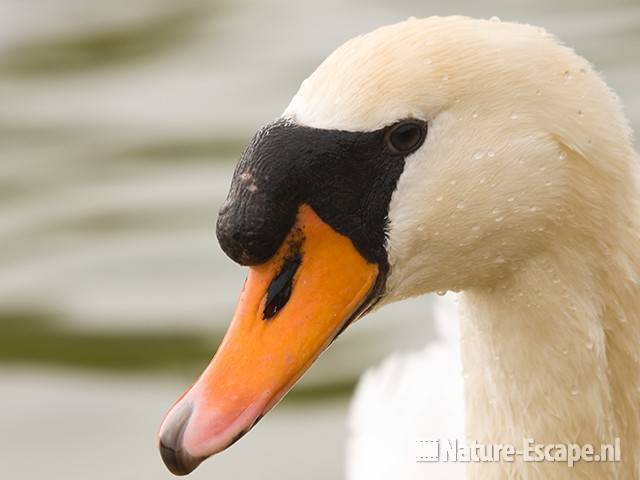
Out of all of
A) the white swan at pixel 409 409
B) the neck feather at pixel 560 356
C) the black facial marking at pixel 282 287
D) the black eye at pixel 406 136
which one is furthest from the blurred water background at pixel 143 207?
the black eye at pixel 406 136

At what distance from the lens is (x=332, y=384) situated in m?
4.48

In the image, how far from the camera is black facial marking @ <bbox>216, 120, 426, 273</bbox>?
8.24ft

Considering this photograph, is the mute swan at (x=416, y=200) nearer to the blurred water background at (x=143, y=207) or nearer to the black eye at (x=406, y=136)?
the black eye at (x=406, y=136)

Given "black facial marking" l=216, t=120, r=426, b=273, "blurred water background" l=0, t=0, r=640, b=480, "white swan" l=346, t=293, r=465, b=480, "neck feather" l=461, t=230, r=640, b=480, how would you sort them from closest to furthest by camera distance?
"black facial marking" l=216, t=120, r=426, b=273 → "neck feather" l=461, t=230, r=640, b=480 → "white swan" l=346, t=293, r=465, b=480 → "blurred water background" l=0, t=0, r=640, b=480

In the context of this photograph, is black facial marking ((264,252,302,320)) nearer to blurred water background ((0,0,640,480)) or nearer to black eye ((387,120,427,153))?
black eye ((387,120,427,153))

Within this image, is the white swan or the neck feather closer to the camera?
the neck feather

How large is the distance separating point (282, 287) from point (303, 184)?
0.16 m

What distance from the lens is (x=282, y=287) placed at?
2594 mm

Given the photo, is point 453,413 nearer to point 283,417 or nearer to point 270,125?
point 283,417

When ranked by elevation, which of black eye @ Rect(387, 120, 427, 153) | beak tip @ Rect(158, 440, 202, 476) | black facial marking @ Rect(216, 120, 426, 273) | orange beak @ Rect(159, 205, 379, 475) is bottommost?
beak tip @ Rect(158, 440, 202, 476)

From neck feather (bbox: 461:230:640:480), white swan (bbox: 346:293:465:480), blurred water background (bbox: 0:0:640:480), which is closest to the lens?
neck feather (bbox: 461:230:640:480)

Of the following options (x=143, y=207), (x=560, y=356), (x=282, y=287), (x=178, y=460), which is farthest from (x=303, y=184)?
(x=143, y=207)

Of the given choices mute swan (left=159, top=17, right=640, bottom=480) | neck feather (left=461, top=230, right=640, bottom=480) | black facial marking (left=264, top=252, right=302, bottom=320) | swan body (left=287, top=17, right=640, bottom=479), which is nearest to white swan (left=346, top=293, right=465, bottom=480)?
neck feather (left=461, top=230, right=640, bottom=480)

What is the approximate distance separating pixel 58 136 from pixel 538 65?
3201 mm
